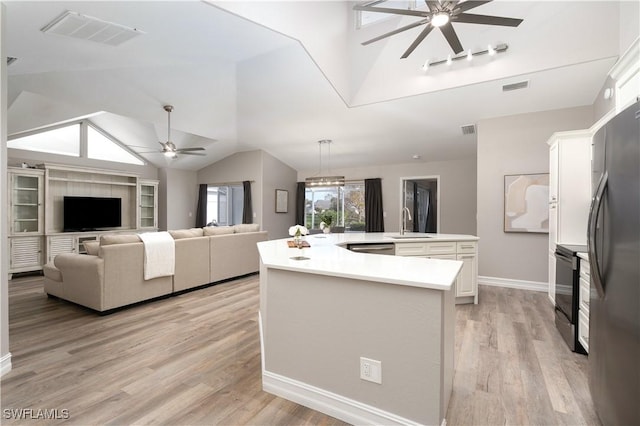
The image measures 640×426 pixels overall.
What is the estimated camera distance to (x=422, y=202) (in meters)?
8.13

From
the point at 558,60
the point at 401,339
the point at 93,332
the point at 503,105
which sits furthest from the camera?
the point at 503,105

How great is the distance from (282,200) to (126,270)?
16.6 ft

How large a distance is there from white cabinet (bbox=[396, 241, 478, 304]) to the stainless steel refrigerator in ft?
6.73

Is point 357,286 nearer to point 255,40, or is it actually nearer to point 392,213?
point 255,40

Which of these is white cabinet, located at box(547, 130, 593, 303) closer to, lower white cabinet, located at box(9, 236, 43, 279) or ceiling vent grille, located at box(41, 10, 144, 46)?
ceiling vent grille, located at box(41, 10, 144, 46)

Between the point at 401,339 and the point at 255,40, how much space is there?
11.4 ft

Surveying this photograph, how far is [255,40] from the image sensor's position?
11.4 feet

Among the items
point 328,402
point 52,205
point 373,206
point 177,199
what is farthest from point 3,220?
point 373,206

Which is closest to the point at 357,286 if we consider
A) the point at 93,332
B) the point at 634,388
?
the point at 634,388

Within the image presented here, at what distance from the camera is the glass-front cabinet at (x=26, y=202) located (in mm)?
5233

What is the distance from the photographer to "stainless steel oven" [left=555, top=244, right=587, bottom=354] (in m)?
2.50

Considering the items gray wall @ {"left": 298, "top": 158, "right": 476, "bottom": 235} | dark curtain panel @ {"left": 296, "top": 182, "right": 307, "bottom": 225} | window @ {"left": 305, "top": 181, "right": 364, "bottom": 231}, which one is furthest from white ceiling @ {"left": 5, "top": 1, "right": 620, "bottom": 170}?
dark curtain panel @ {"left": 296, "top": 182, "right": 307, "bottom": 225}

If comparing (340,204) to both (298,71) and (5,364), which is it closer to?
(298,71)

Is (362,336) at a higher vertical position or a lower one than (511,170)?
lower
